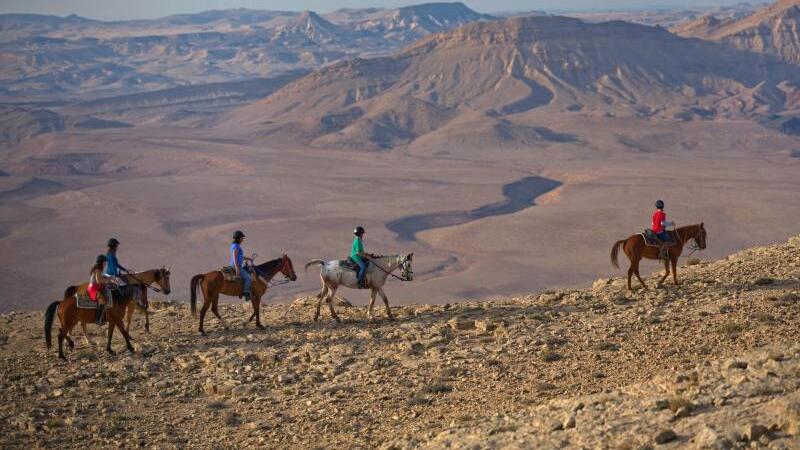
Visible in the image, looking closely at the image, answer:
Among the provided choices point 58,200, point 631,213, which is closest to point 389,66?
point 58,200

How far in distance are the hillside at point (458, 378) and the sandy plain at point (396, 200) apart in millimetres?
22903

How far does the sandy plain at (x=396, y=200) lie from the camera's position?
52250 millimetres

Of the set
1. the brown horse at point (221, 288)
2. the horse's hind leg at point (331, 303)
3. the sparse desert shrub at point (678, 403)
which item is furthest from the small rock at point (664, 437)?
the brown horse at point (221, 288)

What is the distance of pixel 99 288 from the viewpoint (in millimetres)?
16000

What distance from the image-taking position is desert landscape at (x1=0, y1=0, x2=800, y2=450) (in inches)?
475

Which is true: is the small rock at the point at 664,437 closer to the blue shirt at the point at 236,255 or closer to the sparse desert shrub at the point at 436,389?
the sparse desert shrub at the point at 436,389

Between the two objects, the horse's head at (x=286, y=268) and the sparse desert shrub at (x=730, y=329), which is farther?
the horse's head at (x=286, y=268)

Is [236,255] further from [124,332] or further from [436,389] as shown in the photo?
[436,389]

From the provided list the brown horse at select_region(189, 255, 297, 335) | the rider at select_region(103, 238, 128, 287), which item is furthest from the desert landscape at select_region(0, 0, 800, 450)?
the rider at select_region(103, 238, 128, 287)

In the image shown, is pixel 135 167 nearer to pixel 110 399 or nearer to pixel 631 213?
pixel 631 213

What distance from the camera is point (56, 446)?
39.3ft

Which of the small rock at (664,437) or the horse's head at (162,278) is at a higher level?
the small rock at (664,437)

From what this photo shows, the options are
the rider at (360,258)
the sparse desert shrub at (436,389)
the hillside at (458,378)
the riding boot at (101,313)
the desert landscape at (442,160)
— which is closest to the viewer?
the hillside at (458,378)

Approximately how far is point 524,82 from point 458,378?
440ft
